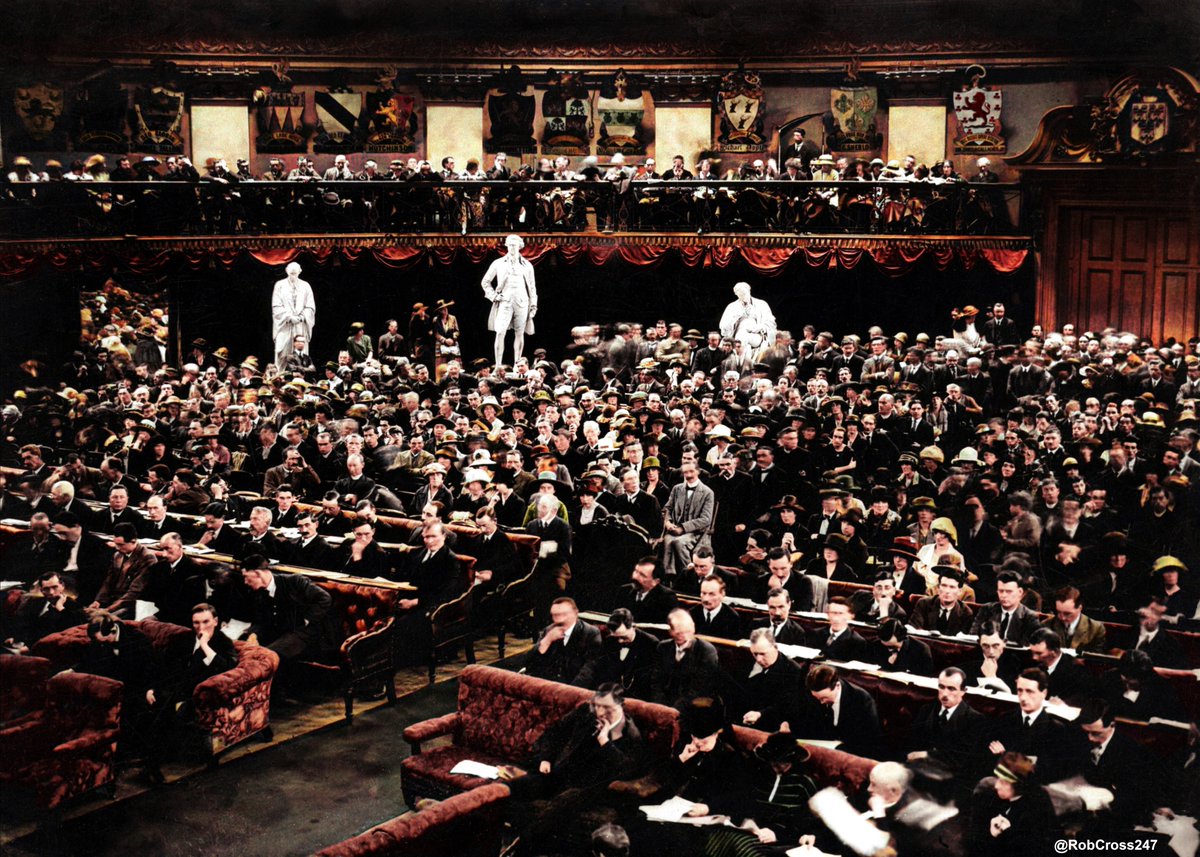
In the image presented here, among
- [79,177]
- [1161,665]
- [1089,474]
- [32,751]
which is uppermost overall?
[79,177]

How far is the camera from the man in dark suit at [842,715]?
25.1ft

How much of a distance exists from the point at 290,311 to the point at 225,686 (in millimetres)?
10481

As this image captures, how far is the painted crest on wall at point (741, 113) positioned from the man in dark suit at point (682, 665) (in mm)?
14843

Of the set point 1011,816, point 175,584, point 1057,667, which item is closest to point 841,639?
point 1057,667

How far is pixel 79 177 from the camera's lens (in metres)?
17.9

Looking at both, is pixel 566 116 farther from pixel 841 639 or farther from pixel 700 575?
pixel 841 639

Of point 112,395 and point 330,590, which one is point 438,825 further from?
point 112,395

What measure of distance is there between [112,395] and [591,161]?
8.60 m

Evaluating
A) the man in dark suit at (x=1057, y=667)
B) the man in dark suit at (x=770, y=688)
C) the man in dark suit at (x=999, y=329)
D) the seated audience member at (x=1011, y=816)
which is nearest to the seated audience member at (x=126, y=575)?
the man in dark suit at (x=770, y=688)

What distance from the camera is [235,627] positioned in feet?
33.3

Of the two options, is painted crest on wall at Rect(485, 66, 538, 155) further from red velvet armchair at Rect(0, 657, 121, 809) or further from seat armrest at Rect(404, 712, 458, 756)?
seat armrest at Rect(404, 712, 458, 756)

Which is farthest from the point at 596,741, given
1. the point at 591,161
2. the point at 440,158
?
the point at 440,158

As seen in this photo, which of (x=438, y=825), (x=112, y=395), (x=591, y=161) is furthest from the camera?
(x=591, y=161)

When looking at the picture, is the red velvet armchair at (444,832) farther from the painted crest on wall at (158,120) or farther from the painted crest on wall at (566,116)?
the painted crest on wall at (566,116)
